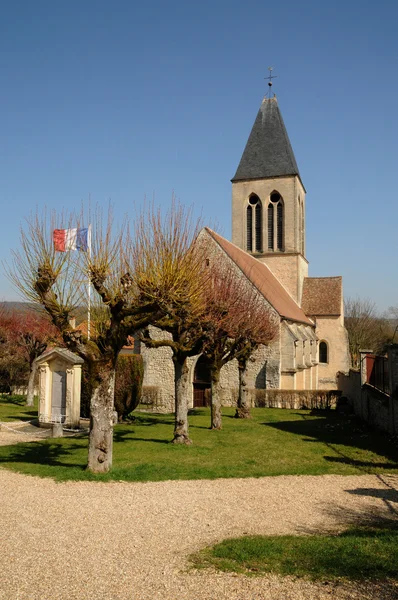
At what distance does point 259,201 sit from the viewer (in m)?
37.9

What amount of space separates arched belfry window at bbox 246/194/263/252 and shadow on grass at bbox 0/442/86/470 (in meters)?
25.8

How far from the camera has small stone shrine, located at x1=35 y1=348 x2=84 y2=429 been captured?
17.1 metres

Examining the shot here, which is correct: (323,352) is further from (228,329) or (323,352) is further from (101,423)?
(101,423)

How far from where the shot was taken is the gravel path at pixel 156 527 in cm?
512

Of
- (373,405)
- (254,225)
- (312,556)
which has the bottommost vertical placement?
(312,556)

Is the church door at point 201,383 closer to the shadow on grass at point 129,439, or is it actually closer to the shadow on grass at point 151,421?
the shadow on grass at point 151,421

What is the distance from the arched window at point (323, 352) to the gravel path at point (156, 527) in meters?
28.0

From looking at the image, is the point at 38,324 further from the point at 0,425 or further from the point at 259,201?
the point at 259,201

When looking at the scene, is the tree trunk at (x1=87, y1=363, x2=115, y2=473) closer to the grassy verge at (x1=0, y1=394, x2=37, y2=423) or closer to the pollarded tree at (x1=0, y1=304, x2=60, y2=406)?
the grassy verge at (x1=0, y1=394, x2=37, y2=423)

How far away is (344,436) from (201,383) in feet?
43.0

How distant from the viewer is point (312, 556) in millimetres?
5773

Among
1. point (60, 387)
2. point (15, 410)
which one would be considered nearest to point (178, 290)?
point (60, 387)

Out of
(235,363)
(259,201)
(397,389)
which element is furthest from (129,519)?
(259,201)

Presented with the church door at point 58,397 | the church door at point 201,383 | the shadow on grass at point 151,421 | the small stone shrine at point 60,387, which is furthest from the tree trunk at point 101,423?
the church door at point 201,383
